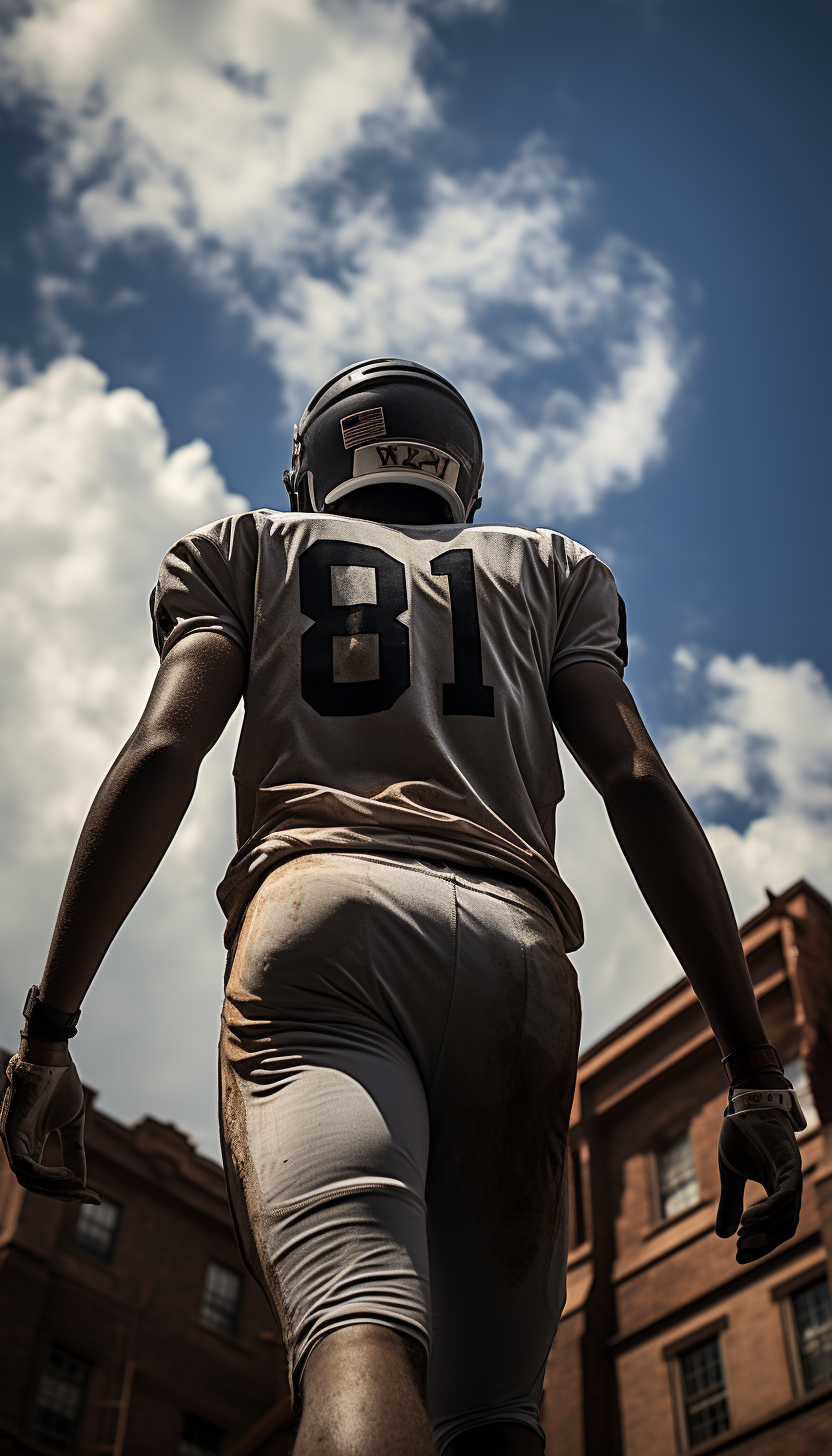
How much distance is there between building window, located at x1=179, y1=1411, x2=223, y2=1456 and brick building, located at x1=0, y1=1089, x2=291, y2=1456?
0.03 meters

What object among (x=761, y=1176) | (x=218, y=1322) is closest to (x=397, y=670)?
(x=761, y=1176)

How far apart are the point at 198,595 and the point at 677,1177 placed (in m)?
24.5

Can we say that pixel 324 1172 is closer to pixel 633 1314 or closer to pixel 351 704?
pixel 351 704

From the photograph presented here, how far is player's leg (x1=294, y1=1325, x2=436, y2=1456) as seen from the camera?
153 cm

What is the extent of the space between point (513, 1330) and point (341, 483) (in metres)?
2.10

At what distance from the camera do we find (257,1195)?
1.92m

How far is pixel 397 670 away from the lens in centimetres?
262

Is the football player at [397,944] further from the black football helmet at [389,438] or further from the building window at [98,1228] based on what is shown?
the building window at [98,1228]

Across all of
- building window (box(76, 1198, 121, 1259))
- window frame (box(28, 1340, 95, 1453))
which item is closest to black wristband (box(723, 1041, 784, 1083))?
window frame (box(28, 1340, 95, 1453))

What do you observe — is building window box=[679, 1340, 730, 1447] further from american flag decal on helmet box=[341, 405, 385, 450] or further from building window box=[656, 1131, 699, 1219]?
american flag decal on helmet box=[341, 405, 385, 450]

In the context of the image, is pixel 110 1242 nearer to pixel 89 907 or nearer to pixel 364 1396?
pixel 89 907

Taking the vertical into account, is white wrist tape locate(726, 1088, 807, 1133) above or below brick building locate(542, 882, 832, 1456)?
below

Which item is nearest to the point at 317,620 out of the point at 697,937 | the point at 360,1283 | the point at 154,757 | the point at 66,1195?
the point at 154,757

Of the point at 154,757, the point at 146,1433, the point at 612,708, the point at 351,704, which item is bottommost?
the point at 154,757
